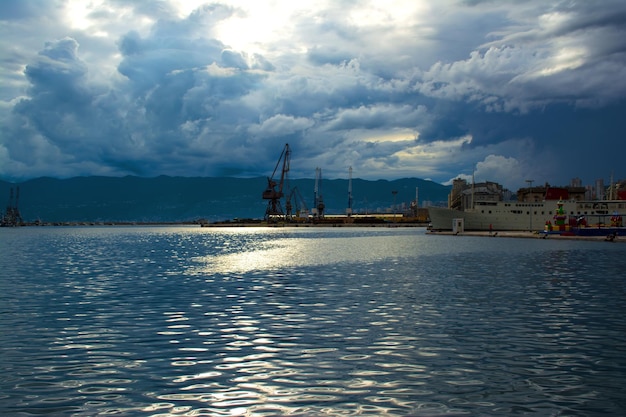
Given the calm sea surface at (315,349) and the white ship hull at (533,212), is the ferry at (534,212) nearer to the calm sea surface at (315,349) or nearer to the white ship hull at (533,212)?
the white ship hull at (533,212)

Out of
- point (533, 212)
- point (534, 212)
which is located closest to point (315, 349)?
point (533, 212)

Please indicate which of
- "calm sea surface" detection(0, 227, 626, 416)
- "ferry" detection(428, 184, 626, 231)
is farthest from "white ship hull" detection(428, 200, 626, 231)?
"calm sea surface" detection(0, 227, 626, 416)

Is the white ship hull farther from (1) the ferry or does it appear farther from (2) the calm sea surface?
(2) the calm sea surface

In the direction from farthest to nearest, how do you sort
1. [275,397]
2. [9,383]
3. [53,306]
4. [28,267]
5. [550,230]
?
[550,230] → [28,267] → [53,306] → [9,383] → [275,397]

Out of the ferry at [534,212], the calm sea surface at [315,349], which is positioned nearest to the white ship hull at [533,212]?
the ferry at [534,212]

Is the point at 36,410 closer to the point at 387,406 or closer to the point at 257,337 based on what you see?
the point at 387,406

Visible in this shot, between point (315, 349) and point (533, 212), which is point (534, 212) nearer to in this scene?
point (533, 212)

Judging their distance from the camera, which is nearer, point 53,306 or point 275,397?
point 275,397

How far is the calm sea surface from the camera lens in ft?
47.1

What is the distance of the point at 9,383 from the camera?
16.1 m

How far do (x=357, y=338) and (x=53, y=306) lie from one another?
18.2 meters

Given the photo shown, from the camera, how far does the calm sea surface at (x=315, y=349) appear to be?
14344mm

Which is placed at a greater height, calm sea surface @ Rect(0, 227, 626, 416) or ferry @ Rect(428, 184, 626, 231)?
ferry @ Rect(428, 184, 626, 231)

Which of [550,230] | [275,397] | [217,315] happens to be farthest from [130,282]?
[550,230]
